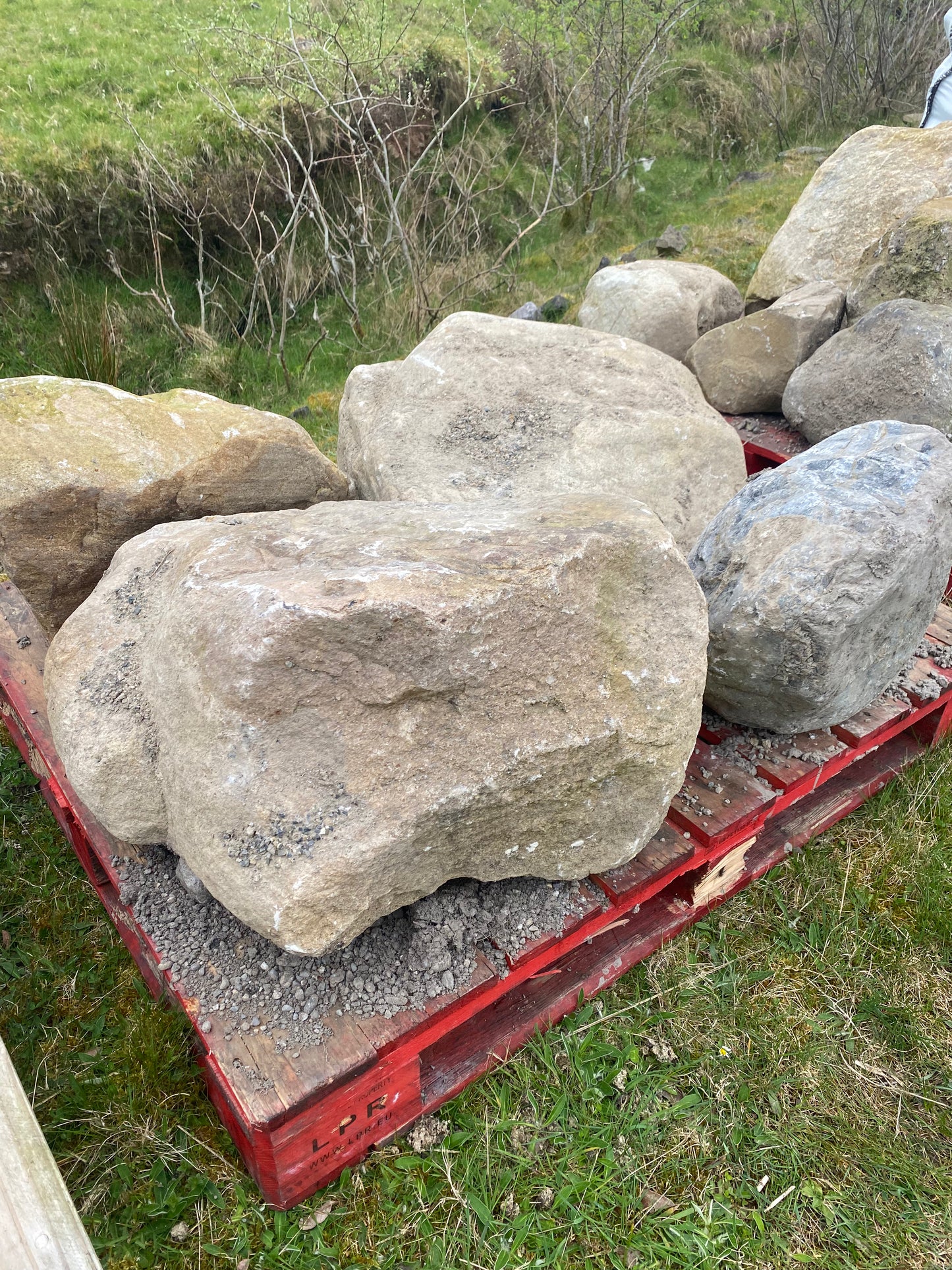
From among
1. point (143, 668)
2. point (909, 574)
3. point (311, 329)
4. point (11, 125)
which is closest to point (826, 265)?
point (909, 574)

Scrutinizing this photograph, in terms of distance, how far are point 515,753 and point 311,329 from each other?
5195 mm

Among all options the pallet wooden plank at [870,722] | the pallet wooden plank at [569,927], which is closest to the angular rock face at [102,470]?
the pallet wooden plank at [569,927]

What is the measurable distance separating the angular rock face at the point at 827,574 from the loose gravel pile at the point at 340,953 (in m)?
0.65

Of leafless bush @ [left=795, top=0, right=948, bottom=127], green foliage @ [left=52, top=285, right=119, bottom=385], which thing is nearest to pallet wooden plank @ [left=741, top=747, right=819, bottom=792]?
green foliage @ [left=52, top=285, right=119, bottom=385]

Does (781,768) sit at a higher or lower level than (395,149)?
lower

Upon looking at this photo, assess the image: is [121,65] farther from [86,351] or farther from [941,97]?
[941,97]

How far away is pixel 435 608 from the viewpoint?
137 centimetres

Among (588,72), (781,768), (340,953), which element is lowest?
(781,768)

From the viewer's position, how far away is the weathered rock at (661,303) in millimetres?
4227

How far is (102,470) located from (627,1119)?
1916 millimetres

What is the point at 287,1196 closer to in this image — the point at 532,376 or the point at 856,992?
the point at 856,992

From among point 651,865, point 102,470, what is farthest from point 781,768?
point 102,470

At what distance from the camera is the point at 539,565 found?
1.46 metres

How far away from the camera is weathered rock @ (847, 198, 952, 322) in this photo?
3209 millimetres
